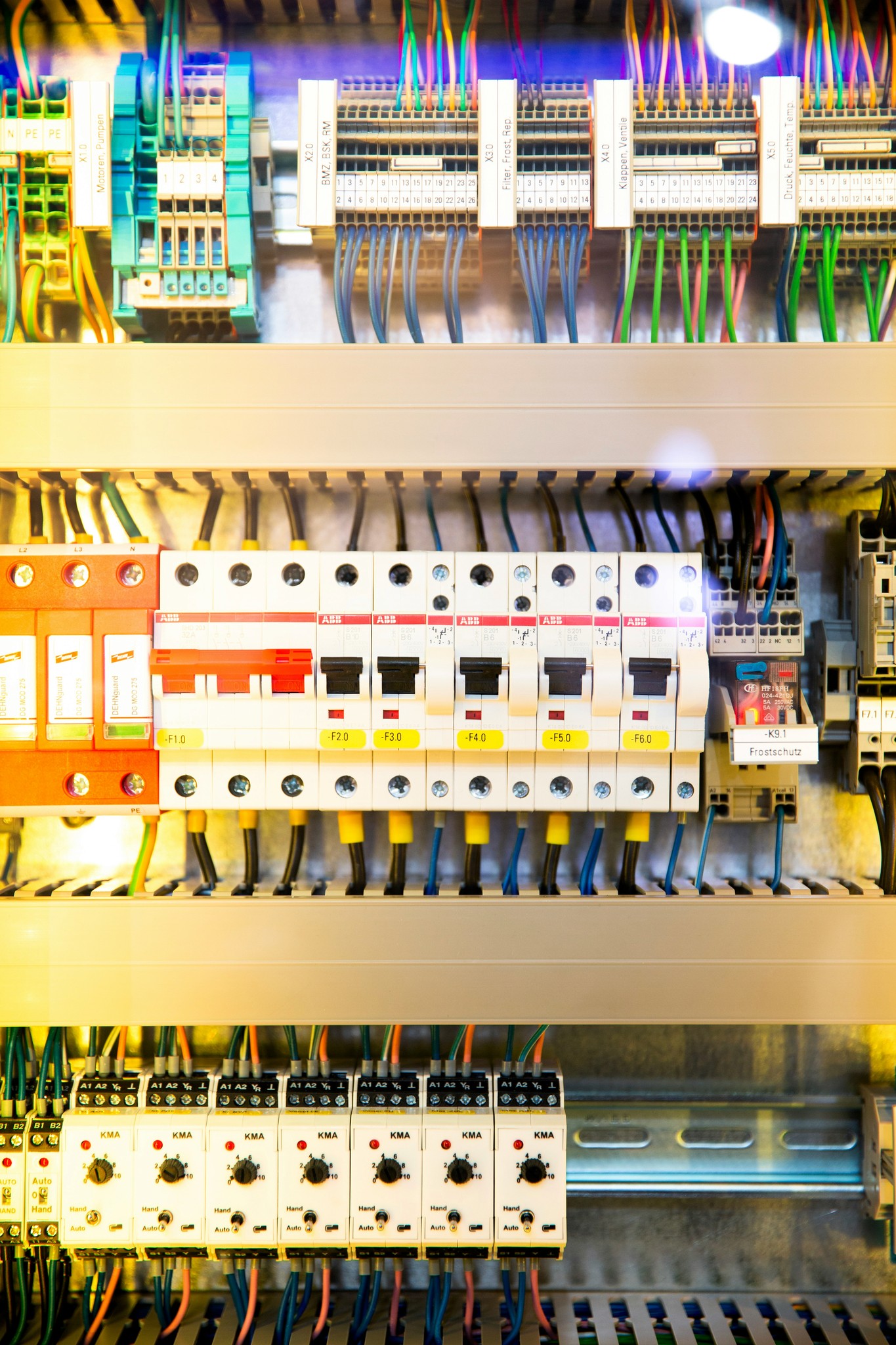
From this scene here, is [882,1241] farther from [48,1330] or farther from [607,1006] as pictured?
[48,1330]

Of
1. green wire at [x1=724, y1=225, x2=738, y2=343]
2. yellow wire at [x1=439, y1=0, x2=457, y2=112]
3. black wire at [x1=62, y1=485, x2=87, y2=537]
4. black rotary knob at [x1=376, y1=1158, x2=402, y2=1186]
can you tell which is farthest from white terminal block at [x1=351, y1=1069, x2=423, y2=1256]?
yellow wire at [x1=439, y1=0, x2=457, y2=112]

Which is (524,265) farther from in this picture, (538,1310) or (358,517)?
(538,1310)

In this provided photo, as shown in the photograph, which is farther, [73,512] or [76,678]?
[73,512]

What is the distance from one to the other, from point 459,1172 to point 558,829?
51 centimetres

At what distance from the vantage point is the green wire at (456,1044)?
3.84ft

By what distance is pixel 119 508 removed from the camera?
46.7 inches

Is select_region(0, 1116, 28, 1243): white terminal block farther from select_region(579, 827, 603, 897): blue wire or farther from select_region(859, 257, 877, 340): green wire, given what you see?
select_region(859, 257, 877, 340): green wire

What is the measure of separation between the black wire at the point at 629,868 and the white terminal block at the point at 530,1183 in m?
0.34

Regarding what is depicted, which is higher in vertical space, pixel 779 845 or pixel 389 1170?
pixel 779 845

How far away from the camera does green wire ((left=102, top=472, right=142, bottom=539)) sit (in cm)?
117

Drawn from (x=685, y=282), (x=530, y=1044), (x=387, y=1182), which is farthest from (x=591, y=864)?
(x=685, y=282)

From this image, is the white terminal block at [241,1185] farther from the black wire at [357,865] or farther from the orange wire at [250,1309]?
the black wire at [357,865]

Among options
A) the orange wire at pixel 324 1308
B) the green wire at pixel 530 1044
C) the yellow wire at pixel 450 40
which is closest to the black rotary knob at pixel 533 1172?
the green wire at pixel 530 1044

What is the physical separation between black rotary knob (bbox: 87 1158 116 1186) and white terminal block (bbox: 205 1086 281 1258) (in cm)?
14
